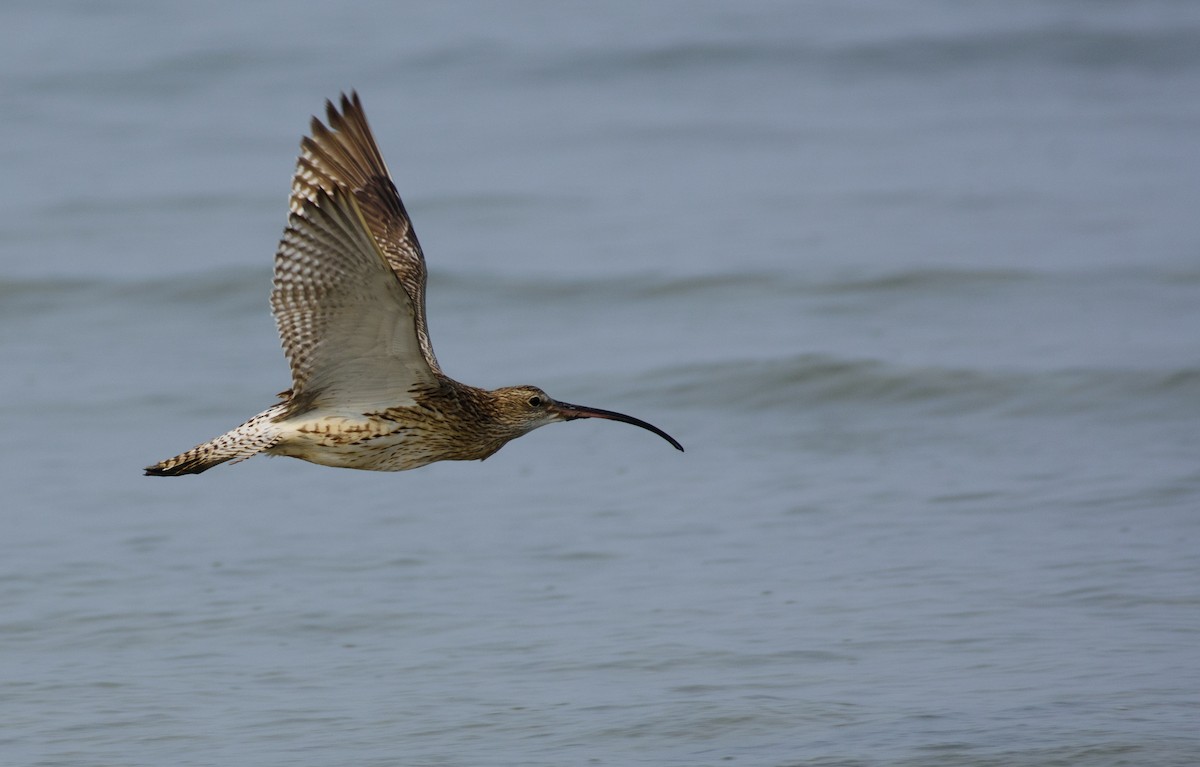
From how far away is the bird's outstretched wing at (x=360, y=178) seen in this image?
689cm

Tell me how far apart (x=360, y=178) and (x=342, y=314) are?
1.09 m

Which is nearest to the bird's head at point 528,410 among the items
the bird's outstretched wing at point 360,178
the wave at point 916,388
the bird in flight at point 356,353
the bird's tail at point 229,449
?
the bird in flight at point 356,353

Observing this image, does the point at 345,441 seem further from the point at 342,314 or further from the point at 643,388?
the point at 643,388

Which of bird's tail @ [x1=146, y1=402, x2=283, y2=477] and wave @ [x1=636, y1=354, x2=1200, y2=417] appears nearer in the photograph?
bird's tail @ [x1=146, y1=402, x2=283, y2=477]

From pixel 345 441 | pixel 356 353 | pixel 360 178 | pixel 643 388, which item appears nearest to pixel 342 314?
pixel 356 353

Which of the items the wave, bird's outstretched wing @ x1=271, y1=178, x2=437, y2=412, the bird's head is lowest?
the wave

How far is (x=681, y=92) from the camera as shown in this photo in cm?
1856

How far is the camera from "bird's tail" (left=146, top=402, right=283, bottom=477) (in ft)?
20.5

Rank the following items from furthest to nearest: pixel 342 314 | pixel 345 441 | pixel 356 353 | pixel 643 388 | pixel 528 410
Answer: pixel 643 388 < pixel 528 410 < pixel 345 441 < pixel 356 353 < pixel 342 314

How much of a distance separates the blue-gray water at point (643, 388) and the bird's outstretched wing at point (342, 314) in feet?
3.63

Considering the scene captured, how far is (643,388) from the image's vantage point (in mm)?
11273

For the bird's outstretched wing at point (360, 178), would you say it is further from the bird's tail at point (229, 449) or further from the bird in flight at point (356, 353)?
the bird's tail at point (229, 449)

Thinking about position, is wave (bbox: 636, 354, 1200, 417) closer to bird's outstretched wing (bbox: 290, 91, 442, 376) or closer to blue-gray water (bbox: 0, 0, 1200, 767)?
blue-gray water (bbox: 0, 0, 1200, 767)

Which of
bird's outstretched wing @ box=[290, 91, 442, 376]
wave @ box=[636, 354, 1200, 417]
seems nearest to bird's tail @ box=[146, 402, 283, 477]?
bird's outstretched wing @ box=[290, 91, 442, 376]
